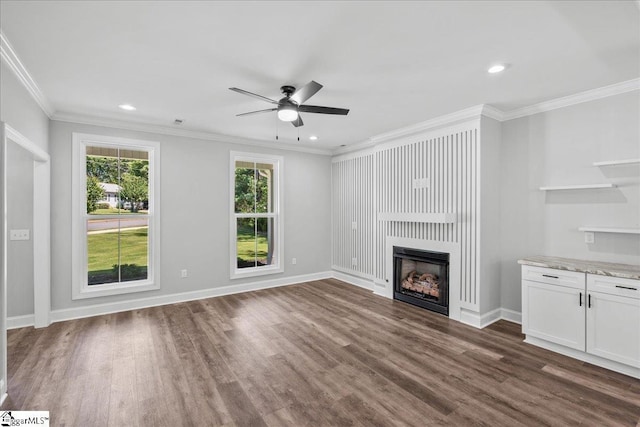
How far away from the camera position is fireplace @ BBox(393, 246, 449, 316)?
14.0 feet

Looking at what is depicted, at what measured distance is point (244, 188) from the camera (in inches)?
225

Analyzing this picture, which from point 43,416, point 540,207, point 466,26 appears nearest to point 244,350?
point 43,416

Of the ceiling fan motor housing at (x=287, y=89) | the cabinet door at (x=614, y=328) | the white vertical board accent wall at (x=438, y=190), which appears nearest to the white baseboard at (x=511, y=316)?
the white vertical board accent wall at (x=438, y=190)

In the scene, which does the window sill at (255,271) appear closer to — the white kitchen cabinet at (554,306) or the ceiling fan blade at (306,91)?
the ceiling fan blade at (306,91)

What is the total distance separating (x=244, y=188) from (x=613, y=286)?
5213 millimetres

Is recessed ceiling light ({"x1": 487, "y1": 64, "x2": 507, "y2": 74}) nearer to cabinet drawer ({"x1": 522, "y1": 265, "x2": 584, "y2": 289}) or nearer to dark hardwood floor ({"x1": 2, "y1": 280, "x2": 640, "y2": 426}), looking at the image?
cabinet drawer ({"x1": 522, "y1": 265, "x2": 584, "y2": 289})

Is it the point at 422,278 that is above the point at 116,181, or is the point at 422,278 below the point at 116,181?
below

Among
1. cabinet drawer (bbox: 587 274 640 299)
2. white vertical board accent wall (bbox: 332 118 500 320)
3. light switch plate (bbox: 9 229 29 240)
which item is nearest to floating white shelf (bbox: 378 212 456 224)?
white vertical board accent wall (bbox: 332 118 500 320)

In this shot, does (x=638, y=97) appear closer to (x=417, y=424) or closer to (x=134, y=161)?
(x=417, y=424)

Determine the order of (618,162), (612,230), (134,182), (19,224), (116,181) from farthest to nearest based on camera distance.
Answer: (134,182), (116,181), (19,224), (612,230), (618,162)

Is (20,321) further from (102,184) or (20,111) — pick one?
(20,111)

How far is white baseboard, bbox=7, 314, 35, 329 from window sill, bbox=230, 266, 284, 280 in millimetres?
2617

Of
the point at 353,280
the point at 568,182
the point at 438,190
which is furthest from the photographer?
the point at 353,280

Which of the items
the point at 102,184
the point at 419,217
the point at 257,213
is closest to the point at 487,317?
the point at 419,217
